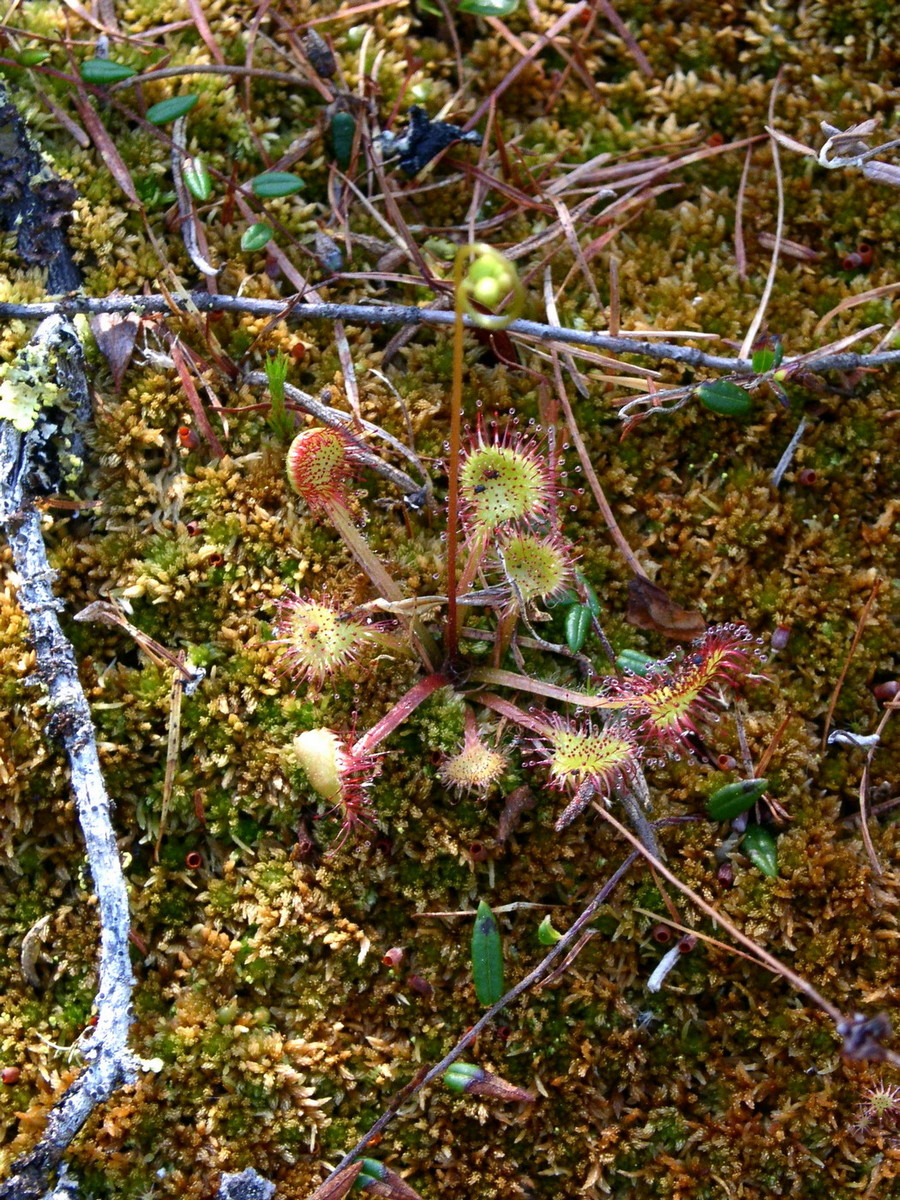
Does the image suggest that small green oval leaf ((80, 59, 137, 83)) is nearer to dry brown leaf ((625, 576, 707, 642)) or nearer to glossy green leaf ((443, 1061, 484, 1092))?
dry brown leaf ((625, 576, 707, 642))

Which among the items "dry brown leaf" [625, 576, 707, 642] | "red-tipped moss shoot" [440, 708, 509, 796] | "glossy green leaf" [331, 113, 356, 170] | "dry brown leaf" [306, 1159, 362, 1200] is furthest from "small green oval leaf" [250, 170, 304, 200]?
"dry brown leaf" [306, 1159, 362, 1200]

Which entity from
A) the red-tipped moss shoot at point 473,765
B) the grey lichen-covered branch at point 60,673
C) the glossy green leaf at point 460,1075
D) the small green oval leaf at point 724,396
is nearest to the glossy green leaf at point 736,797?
the red-tipped moss shoot at point 473,765

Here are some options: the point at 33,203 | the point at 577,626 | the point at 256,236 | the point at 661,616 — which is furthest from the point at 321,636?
the point at 33,203

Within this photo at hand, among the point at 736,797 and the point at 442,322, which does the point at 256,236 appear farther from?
the point at 736,797

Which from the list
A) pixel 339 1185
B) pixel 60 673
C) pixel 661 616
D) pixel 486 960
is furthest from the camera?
pixel 661 616

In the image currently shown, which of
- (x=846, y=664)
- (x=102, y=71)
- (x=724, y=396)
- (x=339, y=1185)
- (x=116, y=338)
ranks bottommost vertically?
(x=339, y=1185)

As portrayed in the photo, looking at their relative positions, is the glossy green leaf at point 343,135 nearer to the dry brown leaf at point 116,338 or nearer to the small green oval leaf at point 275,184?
the small green oval leaf at point 275,184

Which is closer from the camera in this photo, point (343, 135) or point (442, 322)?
point (442, 322)
